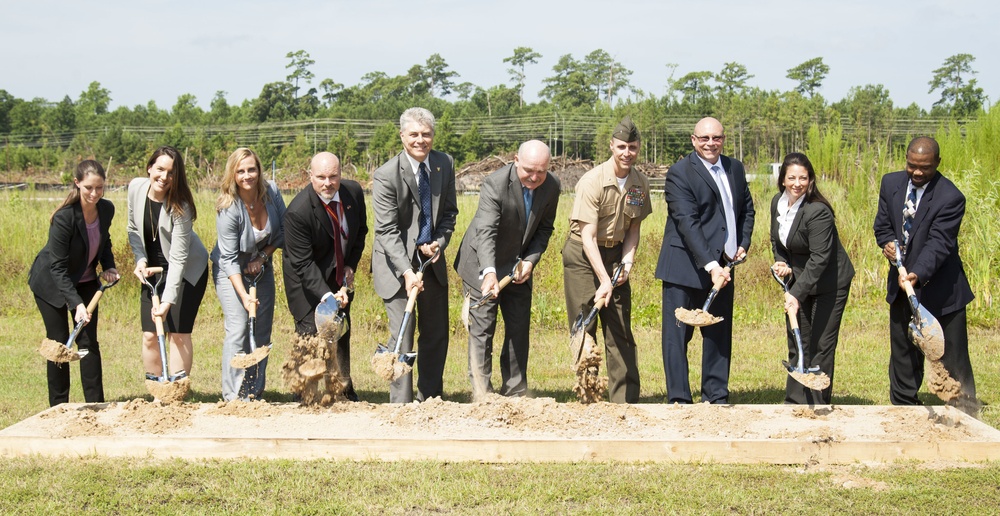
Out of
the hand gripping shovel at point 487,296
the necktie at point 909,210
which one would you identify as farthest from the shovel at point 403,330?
the necktie at point 909,210

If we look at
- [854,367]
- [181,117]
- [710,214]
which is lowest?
[854,367]

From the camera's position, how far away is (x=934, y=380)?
563cm

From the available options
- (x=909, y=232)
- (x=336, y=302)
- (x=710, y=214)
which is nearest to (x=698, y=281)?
(x=710, y=214)

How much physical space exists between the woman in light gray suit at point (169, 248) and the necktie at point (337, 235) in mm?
881

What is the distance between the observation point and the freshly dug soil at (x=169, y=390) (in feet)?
18.5

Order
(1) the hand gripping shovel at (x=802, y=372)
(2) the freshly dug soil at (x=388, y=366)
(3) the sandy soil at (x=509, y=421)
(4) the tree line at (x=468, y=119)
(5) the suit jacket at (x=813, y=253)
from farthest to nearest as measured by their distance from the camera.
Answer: (4) the tree line at (x=468, y=119)
(5) the suit jacket at (x=813, y=253)
(1) the hand gripping shovel at (x=802, y=372)
(2) the freshly dug soil at (x=388, y=366)
(3) the sandy soil at (x=509, y=421)

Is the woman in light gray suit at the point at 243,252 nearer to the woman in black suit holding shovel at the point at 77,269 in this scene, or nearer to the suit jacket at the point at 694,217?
the woman in black suit holding shovel at the point at 77,269

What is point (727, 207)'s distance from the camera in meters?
6.08

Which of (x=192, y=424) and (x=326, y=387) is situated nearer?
(x=192, y=424)

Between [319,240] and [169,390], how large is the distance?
1312 millimetres

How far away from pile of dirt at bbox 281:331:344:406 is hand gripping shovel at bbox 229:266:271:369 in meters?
0.18

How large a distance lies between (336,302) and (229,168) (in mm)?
1105

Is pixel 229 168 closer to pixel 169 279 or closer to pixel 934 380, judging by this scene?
pixel 169 279

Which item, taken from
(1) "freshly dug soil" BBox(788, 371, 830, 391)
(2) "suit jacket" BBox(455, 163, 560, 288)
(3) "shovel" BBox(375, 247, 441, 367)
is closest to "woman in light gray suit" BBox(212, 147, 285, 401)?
(3) "shovel" BBox(375, 247, 441, 367)
